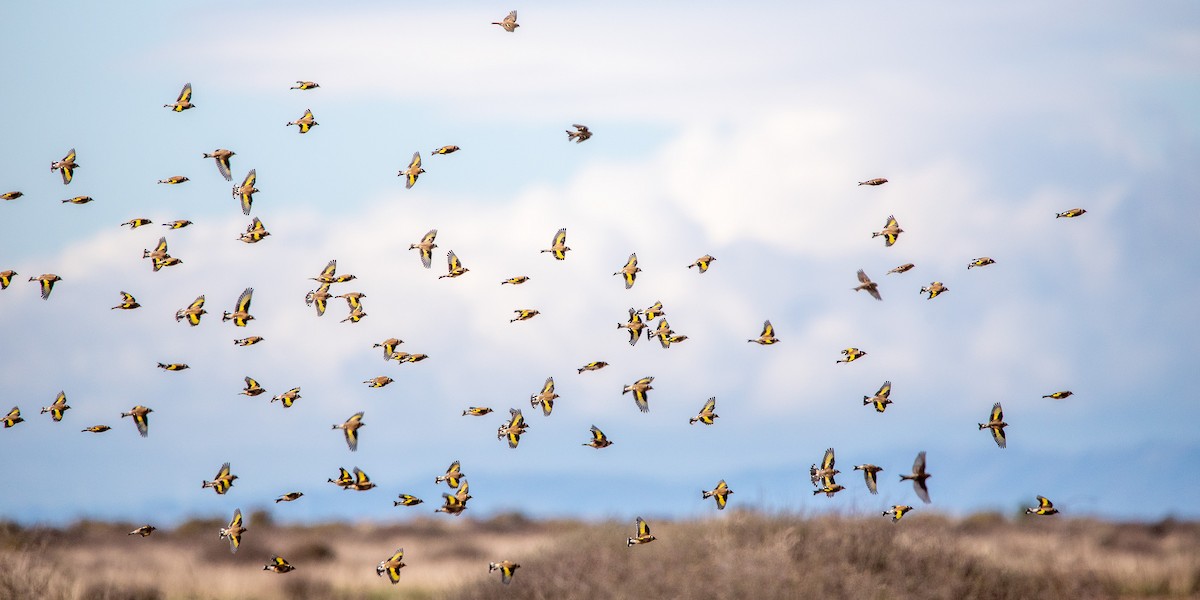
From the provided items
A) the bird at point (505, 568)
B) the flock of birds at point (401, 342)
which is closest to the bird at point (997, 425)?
the flock of birds at point (401, 342)

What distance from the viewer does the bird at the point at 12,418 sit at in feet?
69.8

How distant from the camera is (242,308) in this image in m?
22.3

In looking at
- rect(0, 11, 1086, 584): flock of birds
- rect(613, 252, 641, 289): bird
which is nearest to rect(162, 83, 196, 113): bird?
rect(0, 11, 1086, 584): flock of birds

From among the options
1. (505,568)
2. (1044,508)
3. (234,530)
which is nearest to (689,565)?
(505,568)

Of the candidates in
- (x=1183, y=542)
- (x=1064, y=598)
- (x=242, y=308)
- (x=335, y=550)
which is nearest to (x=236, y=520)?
(x=242, y=308)

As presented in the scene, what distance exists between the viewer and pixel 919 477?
726 inches

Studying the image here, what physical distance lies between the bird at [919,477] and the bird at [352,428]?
8.09 metres

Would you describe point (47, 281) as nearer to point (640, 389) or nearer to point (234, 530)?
point (234, 530)

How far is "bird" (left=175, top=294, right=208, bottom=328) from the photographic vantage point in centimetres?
2148

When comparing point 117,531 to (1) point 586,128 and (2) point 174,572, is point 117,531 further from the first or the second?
(1) point 586,128

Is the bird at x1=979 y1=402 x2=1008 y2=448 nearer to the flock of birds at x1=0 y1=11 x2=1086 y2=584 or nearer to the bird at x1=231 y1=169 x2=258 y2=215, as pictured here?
the flock of birds at x1=0 y1=11 x2=1086 y2=584

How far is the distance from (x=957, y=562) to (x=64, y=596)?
19.2 meters

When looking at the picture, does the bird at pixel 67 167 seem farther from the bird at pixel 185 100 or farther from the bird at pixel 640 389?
the bird at pixel 640 389

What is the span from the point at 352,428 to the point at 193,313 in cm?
374
